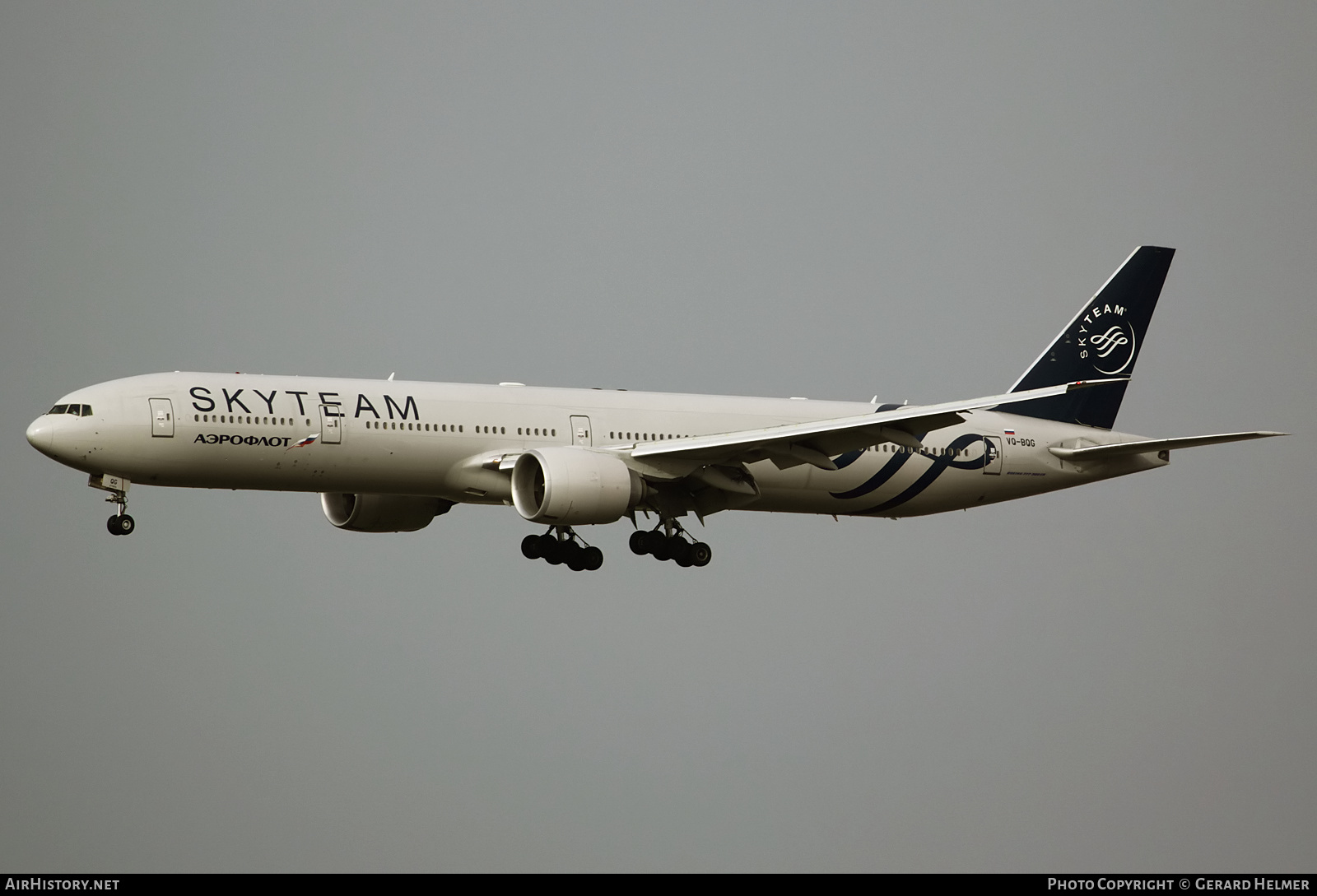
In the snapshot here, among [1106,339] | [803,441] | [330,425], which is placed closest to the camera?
[330,425]

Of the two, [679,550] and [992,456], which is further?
[992,456]

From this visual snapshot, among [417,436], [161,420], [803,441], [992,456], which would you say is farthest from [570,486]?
[992,456]

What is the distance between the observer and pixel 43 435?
134 feet

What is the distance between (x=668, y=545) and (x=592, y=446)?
13.0 ft

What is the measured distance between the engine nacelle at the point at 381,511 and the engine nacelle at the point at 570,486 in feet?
19.0

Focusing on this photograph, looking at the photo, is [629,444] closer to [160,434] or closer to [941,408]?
[941,408]

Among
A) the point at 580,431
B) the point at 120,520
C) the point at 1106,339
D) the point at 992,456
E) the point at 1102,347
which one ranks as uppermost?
the point at 1106,339

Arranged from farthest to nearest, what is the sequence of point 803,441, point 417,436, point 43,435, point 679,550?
point 679,550 < point 803,441 < point 417,436 < point 43,435

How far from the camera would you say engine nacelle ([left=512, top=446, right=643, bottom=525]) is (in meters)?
42.6

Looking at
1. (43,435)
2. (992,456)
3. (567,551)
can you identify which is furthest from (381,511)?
(992,456)

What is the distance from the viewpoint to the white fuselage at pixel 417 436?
41.3m

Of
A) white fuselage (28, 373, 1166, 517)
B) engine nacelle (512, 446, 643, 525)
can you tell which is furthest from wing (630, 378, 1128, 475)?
white fuselage (28, 373, 1166, 517)

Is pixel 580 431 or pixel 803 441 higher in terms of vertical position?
pixel 580 431

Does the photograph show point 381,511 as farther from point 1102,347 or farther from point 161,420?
point 1102,347
